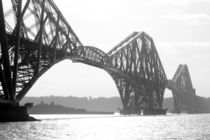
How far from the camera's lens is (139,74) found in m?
168

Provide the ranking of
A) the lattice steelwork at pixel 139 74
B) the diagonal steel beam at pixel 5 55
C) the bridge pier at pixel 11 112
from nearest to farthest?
the diagonal steel beam at pixel 5 55 → the bridge pier at pixel 11 112 → the lattice steelwork at pixel 139 74

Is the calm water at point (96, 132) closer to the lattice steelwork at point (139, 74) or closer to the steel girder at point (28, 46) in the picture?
the steel girder at point (28, 46)

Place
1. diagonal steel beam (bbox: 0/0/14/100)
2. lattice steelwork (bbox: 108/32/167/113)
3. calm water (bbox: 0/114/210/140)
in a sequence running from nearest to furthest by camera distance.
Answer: calm water (bbox: 0/114/210/140) < diagonal steel beam (bbox: 0/0/14/100) < lattice steelwork (bbox: 108/32/167/113)

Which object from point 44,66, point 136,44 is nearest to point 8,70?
point 44,66

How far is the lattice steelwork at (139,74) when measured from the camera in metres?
158

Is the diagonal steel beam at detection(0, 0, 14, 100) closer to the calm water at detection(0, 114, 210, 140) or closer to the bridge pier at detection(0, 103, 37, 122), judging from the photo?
the bridge pier at detection(0, 103, 37, 122)

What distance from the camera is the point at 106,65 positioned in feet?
446

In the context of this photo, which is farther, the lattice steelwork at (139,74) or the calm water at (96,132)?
the lattice steelwork at (139,74)

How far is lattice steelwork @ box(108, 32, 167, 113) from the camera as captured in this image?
157775 mm

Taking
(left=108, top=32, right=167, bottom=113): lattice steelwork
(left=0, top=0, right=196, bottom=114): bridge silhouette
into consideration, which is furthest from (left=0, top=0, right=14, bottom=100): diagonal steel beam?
(left=108, top=32, right=167, bottom=113): lattice steelwork

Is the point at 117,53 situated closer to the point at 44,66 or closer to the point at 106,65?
the point at 106,65

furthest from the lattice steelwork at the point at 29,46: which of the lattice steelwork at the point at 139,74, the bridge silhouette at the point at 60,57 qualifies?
the lattice steelwork at the point at 139,74

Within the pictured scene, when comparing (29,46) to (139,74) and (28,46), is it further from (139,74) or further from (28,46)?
(139,74)

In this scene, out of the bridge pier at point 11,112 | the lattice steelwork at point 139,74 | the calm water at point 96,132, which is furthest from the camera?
the lattice steelwork at point 139,74
